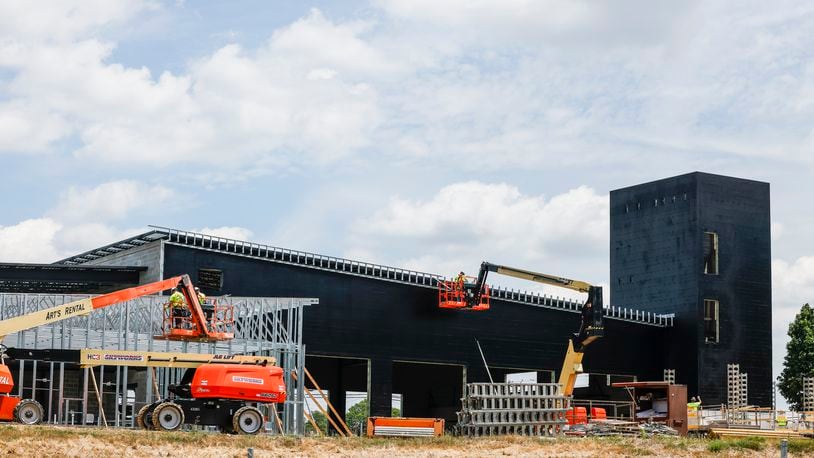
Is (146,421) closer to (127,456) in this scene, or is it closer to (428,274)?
(127,456)

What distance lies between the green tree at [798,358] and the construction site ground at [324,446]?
52.0 m

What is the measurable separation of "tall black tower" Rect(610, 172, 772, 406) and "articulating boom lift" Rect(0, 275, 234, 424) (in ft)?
144

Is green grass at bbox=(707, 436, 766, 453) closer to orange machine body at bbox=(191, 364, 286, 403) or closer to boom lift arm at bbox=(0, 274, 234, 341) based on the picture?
orange machine body at bbox=(191, 364, 286, 403)

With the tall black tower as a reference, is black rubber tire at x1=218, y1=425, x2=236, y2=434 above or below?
below

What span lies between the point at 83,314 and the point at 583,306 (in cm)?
3077

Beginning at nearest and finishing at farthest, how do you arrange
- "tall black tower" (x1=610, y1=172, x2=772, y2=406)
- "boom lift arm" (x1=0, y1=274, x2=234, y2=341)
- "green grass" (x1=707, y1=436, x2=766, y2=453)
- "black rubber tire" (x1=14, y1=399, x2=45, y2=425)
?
"green grass" (x1=707, y1=436, x2=766, y2=453), "black rubber tire" (x1=14, y1=399, x2=45, y2=425), "boom lift arm" (x1=0, y1=274, x2=234, y2=341), "tall black tower" (x1=610, y1=172, x2=772, y2=406)

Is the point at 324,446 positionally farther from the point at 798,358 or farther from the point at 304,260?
the point at 798,358

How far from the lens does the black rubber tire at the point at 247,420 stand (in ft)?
118

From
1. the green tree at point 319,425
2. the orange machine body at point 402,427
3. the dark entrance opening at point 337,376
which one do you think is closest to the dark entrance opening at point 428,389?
the dark entrance opening at point 337,376

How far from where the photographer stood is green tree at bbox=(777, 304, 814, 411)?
3388 inches

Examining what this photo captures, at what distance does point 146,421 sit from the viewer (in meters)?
36.7

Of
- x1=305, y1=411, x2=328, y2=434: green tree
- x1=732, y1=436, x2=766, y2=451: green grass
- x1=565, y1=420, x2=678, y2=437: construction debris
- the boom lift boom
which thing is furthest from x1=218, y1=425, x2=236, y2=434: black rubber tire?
x1=732, y1=436, x2=766, y2=451: green grass

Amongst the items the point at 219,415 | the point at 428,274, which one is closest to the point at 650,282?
the point at 428,274

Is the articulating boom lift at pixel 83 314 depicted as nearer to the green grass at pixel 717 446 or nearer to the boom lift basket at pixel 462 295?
the green grass at pixel 717 446
